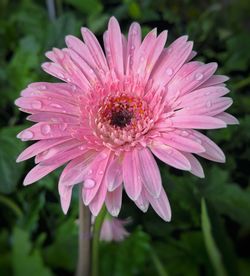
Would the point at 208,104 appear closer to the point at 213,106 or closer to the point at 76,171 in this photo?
the point at 213,106

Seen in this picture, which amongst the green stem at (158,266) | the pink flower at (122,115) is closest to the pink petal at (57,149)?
the pink flower at (122,115)

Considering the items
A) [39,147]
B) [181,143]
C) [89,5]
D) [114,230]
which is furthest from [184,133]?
[89,5]

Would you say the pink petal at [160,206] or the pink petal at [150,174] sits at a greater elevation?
the pink petal at [150,174]

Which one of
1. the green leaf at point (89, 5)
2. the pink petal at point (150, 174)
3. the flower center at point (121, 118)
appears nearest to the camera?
the pink petal at point (150, 174)

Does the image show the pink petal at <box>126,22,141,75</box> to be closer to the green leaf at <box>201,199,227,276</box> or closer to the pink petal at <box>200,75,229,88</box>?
the pink petal at <box>200,75,229,88</box>

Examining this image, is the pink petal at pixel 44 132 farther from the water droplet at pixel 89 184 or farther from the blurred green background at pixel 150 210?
the blurred green background at pixel 150 210

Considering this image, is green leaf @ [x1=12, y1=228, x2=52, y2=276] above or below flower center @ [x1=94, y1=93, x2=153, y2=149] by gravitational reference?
below

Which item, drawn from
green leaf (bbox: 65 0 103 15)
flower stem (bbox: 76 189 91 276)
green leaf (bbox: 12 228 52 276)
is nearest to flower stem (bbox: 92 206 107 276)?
flower stem (bbox: 76 189 91 276)
